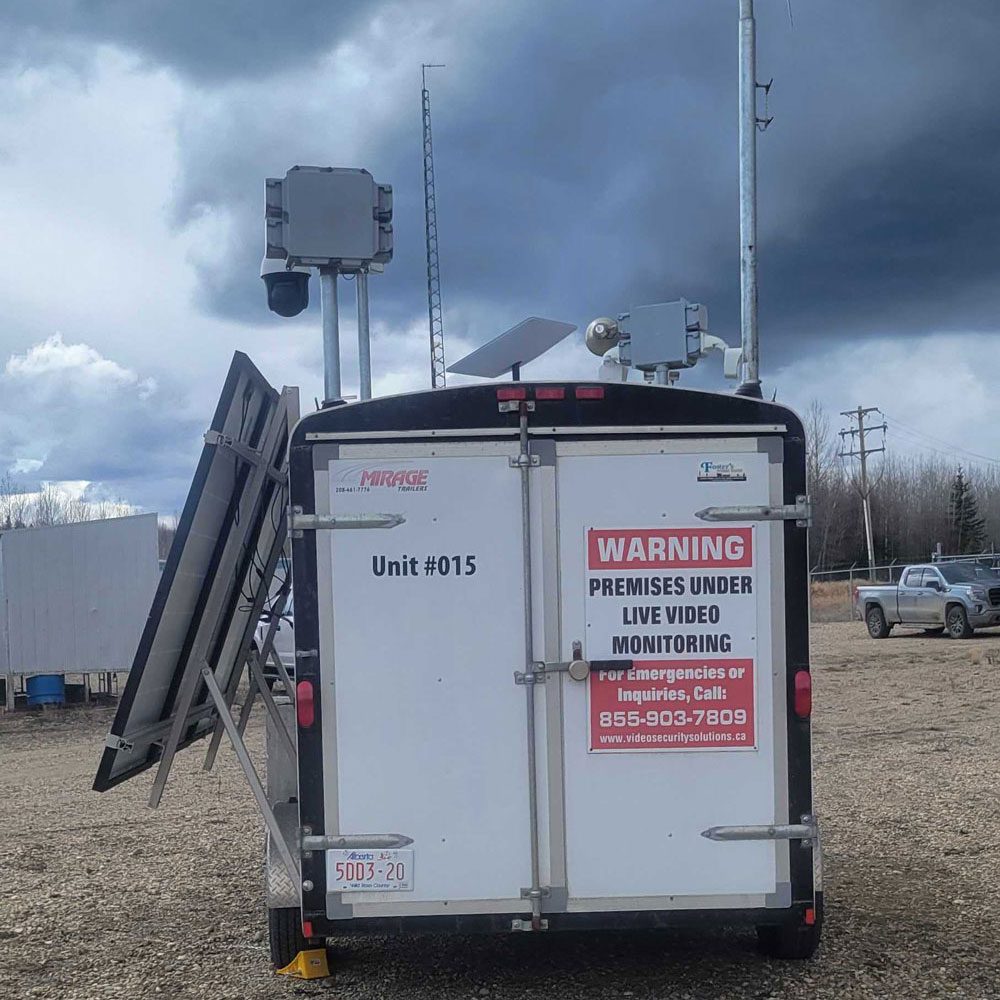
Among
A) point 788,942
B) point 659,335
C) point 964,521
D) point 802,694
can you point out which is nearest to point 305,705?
point 802,694

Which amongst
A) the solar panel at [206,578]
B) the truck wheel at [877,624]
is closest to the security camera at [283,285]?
the solar panel at [206,578]

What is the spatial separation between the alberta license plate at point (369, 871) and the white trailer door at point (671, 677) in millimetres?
647

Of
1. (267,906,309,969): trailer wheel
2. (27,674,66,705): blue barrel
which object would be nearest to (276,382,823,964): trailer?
(267,906,309,969): trailer wheel

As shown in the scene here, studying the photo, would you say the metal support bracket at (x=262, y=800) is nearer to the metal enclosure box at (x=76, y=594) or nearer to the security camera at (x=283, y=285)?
the security camera at (x=283, y=285)

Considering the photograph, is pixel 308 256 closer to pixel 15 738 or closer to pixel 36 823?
pixel 36 823

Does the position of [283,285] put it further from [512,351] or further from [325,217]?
[512,351]

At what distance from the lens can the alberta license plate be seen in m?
4.66

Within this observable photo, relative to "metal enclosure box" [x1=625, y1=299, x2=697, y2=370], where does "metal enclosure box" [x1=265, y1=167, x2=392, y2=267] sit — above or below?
above

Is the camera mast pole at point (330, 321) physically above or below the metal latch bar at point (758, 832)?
above

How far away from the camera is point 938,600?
25.4m

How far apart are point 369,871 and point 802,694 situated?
185cm

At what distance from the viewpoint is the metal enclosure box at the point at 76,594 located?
712 inches

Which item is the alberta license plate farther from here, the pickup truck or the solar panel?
the pickup truck

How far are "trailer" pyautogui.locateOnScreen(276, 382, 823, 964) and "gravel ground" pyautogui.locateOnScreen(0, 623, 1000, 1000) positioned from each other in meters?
0.73
